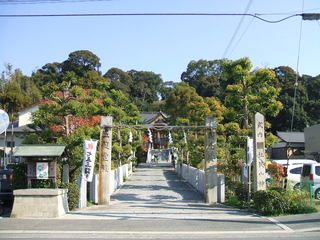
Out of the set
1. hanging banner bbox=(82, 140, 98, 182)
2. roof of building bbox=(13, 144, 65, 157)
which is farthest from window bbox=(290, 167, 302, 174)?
roof of building bbox=(13, 144, 65, 157)

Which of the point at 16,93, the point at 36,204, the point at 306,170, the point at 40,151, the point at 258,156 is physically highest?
the point at 16,93

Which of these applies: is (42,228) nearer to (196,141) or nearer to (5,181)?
(5,181)

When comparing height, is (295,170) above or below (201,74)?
below

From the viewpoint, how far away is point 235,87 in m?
24.2

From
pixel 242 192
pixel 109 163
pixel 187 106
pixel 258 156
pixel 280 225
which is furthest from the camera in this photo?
pixel 187 106

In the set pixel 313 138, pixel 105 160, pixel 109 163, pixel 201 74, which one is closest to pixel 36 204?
pixel 105 160

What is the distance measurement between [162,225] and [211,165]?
823 cm

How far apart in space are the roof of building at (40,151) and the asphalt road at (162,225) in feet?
7.40

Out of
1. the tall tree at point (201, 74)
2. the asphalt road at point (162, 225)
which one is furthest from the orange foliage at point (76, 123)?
Answer: the tall tree at point (201, 74)

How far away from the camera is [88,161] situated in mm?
18875

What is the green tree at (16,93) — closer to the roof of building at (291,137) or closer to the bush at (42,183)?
the roof of building at (291,137)

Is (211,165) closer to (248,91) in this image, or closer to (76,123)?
(248,91)

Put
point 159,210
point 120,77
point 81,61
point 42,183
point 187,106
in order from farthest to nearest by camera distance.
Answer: point 120,77 < point 81,61 < point 187,106 < point 159,210 < point 42,183

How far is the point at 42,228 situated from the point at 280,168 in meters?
14.0
